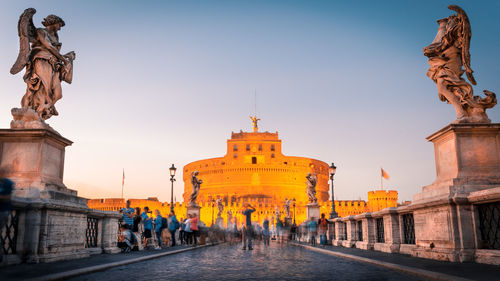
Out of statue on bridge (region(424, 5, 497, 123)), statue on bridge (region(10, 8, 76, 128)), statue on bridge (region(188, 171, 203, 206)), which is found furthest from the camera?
statue on bridge (region(188, 171, 203, 206))

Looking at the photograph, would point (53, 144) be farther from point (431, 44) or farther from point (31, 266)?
point (431, 44)

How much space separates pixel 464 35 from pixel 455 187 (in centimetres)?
338

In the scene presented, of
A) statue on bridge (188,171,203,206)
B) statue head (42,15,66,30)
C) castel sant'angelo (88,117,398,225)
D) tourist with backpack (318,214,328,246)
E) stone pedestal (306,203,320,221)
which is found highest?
castel sant'angelo (88,117,398,225)

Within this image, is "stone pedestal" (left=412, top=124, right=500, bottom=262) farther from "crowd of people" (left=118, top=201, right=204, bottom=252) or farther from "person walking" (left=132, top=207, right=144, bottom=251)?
"person walking" (left=132, top=207, right=144, bottom=251)

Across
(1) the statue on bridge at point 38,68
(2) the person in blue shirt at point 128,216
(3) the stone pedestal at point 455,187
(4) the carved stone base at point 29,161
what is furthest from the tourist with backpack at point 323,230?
(1) the statue on bridge at point 38,68

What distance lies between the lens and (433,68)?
960 cm

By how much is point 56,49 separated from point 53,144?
7.01 ft

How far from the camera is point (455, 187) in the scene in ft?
26.8

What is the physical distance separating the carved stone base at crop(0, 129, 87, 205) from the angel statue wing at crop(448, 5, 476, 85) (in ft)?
29.0

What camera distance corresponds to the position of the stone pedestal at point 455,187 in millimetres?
7789

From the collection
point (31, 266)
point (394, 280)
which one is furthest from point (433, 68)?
point (31, 266)

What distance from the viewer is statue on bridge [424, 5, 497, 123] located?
A: 892 centimetres

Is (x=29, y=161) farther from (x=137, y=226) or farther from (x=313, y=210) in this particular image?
(x=313, y=210)

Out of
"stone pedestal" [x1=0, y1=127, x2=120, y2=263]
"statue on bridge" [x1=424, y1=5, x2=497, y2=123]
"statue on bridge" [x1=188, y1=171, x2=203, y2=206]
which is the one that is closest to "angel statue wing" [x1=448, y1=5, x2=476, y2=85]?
"statue on bridge" [x1=424, y1=5, x2=497, y2=123]
